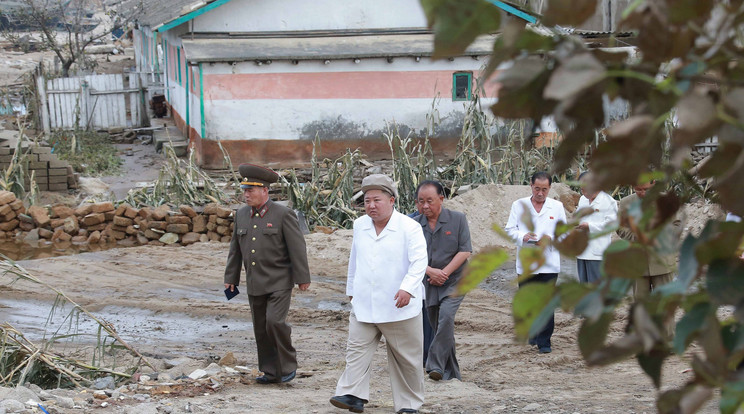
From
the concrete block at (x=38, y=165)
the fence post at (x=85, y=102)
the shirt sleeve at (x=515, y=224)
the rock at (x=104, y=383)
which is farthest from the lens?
the fence post at (x=85, y=102)

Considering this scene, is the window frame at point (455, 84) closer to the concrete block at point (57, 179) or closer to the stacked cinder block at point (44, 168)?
the stacked cinder block at point (44, 168)

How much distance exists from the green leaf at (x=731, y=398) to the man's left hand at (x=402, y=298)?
4708 millimetres

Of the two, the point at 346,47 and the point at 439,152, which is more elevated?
the point at 346,47

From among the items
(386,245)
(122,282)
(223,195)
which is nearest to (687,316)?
(386,245)

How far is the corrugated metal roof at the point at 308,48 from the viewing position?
1995cm

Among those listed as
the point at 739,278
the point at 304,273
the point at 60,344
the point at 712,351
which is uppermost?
the point at 739,278

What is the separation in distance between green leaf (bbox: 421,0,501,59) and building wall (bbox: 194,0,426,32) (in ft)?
67.1

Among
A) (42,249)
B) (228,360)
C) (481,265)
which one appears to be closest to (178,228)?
(42,249)

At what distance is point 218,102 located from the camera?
2027 centimetres

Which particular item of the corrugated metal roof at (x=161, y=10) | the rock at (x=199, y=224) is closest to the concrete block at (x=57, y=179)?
the rock at (x=199, y=224)

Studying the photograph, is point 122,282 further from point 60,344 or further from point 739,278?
point 739,278

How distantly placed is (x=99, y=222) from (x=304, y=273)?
873cm

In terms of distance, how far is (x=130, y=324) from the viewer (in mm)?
10188

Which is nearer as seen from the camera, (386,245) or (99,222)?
(386,245)
